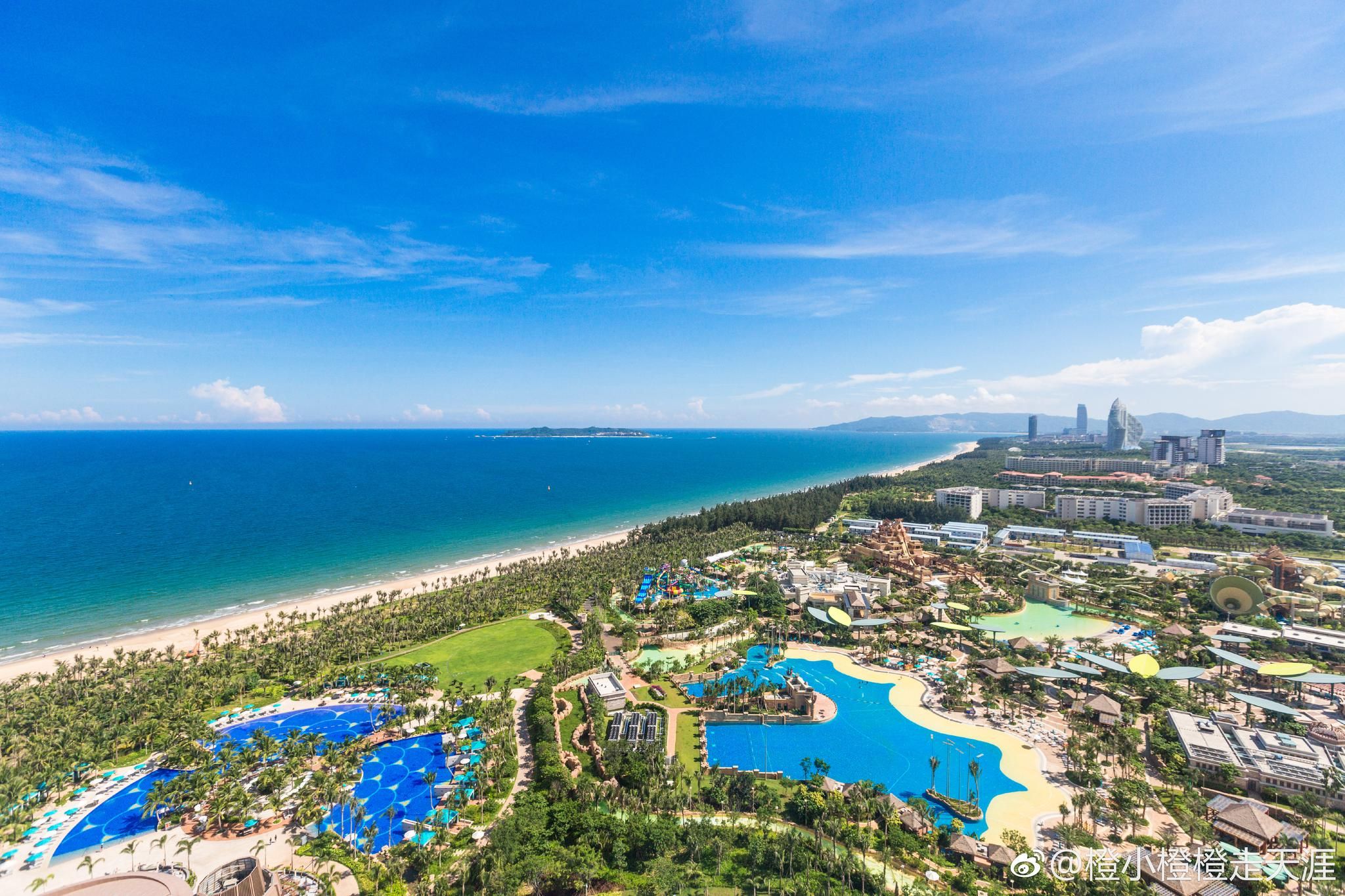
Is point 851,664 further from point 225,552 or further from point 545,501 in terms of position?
point 545,501

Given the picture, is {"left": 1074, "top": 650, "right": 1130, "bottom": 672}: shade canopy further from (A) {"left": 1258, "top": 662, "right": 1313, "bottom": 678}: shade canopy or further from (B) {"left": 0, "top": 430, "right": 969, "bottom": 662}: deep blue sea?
(B) {"left": 0, "top": 430, "right": 969, "bottom": 662}: deep blue sea

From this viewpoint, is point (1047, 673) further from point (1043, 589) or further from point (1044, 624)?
point (1043, 589)

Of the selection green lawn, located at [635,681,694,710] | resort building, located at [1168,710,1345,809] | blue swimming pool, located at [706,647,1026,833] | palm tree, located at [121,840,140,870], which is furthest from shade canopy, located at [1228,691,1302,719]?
palm tree, located at [121,840,140,870]

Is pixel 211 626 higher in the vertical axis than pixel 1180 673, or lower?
lower

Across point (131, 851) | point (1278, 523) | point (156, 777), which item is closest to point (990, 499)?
point (1278, 523)

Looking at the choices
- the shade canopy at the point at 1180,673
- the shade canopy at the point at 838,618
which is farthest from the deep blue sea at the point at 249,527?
the shade canopy at the point at 1180,673

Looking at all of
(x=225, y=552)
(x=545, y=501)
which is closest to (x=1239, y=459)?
(x=545, y=501)

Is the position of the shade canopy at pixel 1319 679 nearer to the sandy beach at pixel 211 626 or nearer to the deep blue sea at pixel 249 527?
the sandy beach at pixel 211 626
